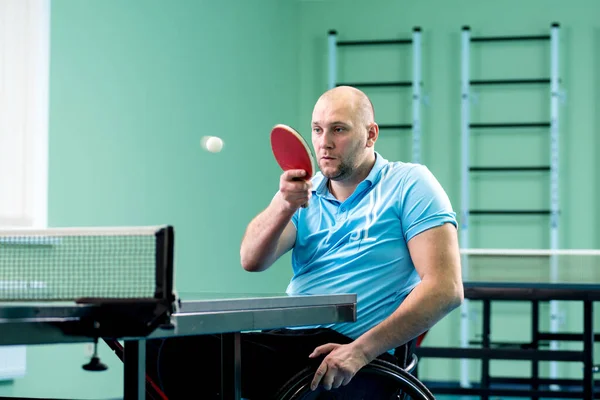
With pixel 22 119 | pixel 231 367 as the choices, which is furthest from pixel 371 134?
pixel 22 119

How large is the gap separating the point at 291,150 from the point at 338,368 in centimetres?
43

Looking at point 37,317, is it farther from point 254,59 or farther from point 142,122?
point 254,59

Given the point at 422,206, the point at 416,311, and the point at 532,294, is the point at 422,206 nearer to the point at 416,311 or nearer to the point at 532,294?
the point at 416,311

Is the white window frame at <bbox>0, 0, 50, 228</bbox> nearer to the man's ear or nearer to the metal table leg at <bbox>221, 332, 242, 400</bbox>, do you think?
the man's ear

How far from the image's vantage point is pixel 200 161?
5230 mm

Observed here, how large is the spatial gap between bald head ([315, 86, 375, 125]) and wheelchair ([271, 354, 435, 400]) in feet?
2.15

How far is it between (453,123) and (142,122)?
273cm

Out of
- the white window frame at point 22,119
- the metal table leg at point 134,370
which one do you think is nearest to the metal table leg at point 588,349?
the white window frame at point 22,119

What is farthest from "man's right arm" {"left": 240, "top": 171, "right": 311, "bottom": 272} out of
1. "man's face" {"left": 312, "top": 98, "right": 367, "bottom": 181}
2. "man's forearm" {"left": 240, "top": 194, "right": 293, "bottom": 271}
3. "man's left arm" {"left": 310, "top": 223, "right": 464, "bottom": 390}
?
"man's left arm" {"left": 310, "top": 223, "right": 464, "bottom": 390}

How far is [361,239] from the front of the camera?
2.08m

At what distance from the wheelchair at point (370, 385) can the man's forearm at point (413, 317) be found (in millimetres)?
33

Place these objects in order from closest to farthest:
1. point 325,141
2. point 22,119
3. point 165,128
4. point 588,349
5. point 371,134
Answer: point 325,141 → point 371,134 → point 588,349 → point 22,119 → point 165,128

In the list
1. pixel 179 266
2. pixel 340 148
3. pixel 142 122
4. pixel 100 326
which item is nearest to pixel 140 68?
pixel 142 122

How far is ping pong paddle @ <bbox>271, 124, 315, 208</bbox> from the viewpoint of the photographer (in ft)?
5.31
